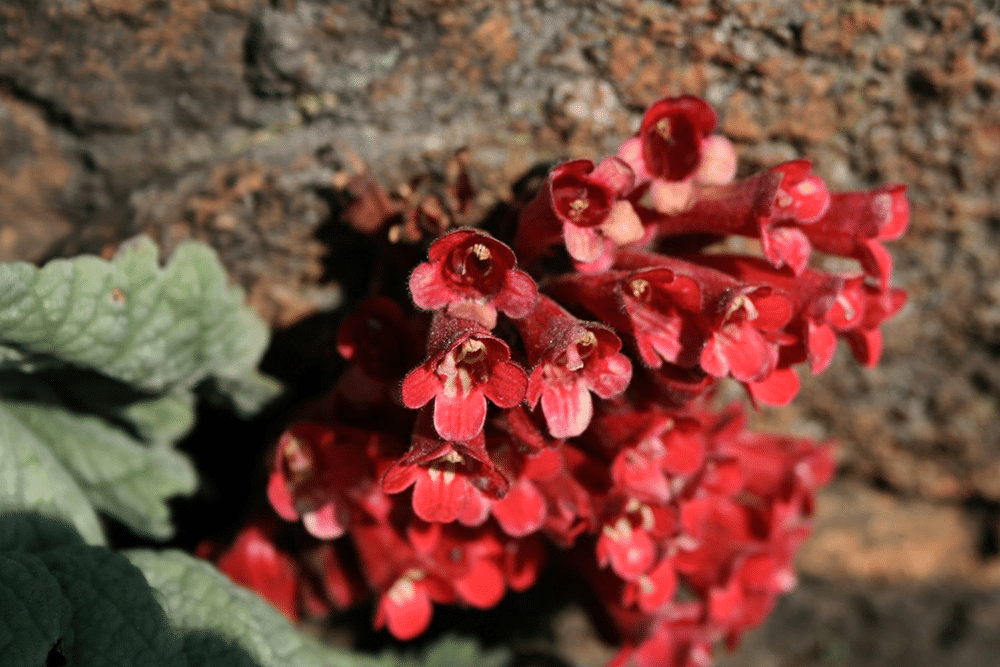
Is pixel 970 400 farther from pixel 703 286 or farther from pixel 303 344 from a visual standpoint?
pixel 303 344

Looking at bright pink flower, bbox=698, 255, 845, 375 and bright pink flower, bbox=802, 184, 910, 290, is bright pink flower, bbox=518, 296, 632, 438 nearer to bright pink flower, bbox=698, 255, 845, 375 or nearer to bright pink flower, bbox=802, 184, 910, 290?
bright pink flower, bbox=698, 255, 845, 375

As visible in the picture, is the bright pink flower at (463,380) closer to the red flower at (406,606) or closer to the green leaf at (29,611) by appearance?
the red flower at (406,606)

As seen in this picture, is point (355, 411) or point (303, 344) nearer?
point (355, 411)

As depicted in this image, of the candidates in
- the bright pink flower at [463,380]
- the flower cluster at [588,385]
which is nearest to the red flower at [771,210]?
the flower cluster at [588,385]

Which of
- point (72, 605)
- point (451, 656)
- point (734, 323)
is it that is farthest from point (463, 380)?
point (451, 656)

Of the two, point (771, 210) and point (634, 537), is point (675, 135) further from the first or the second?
point (634, 537)

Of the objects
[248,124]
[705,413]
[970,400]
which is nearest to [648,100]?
[705,413]

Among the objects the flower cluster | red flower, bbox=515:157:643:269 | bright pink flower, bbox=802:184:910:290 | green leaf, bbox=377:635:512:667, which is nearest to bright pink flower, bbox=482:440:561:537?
the flower cluster
